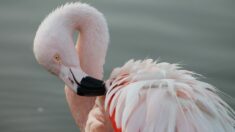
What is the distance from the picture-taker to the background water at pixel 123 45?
7.09 m

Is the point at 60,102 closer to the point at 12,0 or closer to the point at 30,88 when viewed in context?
the point at 30,88

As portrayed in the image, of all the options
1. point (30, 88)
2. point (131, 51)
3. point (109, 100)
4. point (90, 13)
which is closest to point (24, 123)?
point (30, 88)

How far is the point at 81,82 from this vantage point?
5.34m

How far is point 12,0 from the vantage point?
7.74m

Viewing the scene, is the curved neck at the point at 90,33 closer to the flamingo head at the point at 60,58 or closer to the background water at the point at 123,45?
the flamingo head at the point at 60,58

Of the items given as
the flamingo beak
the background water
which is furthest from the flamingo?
the background water

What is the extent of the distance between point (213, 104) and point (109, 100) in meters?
0.69

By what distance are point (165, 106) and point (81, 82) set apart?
38.5 inches

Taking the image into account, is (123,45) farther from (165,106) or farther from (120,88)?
(165,106)

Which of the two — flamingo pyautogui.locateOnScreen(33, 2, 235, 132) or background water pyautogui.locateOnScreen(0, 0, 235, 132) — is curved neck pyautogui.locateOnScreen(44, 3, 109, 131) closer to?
flamingo pyautogui.locateOnScreen(33, 2, 235, 132)

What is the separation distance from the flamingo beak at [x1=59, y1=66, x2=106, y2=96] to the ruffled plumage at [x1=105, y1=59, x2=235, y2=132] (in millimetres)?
377

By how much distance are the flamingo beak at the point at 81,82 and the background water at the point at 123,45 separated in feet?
5.40

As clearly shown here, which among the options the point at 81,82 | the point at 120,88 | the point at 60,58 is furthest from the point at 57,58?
the point at 120,88

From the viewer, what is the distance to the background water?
23.3 feet
